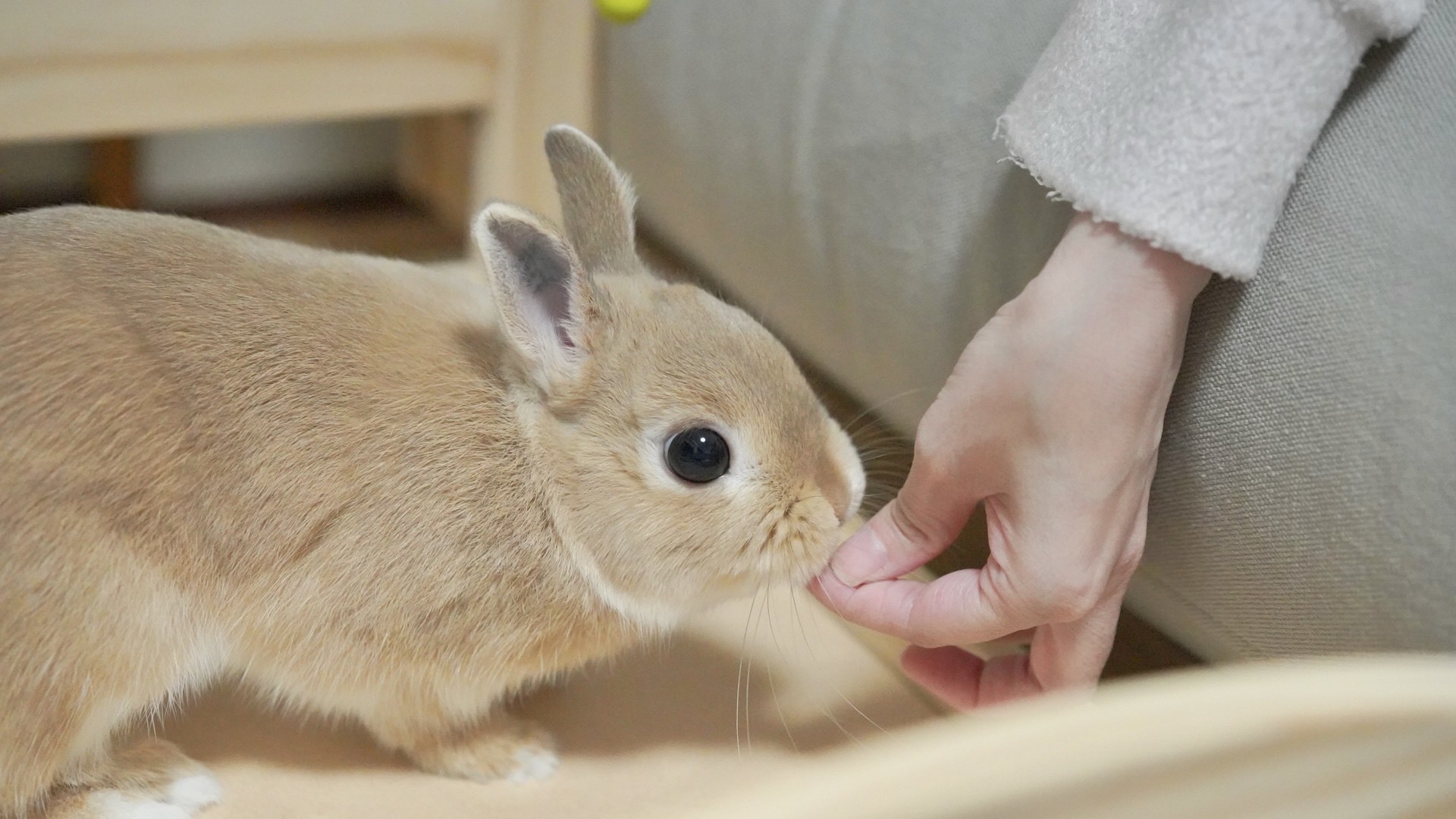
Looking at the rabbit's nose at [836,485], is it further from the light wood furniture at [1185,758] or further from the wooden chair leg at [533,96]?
the wooden chair leg at [533,96]

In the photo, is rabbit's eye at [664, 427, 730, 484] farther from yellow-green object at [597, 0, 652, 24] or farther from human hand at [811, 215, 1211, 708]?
yellow-green object at [597, 0, 652, 24]

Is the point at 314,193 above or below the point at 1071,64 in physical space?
below

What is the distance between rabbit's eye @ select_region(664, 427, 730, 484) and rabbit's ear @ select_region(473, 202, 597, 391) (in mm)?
95

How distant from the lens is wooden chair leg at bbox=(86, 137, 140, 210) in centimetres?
189

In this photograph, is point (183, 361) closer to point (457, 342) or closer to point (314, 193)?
point (457, 342)

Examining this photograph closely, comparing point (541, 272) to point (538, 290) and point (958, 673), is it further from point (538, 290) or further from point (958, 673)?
point (958, 673)

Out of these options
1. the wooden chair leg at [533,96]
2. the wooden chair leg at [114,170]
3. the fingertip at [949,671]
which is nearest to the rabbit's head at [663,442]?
the fingertip at [949,671]

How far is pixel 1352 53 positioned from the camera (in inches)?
26.9

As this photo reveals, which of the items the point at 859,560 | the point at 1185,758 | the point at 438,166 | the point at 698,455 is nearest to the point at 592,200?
the point at 698,455

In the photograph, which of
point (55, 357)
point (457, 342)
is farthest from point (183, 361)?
point (457, 342)

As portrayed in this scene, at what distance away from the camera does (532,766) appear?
0.97 meters

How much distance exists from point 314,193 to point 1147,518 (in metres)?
1.75

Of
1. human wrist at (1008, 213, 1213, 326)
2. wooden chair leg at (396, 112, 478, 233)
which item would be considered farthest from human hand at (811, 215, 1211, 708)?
wooden chair leg at (396, 112, 478, 233)

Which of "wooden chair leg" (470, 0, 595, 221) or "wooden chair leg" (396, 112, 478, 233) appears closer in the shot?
"wooden chair leg" (470, 0, 595, 221)
